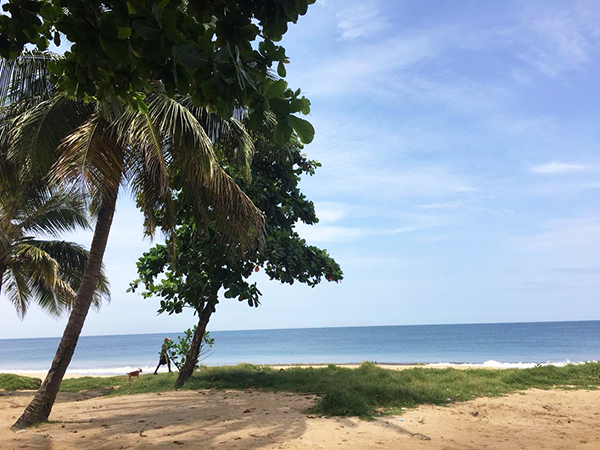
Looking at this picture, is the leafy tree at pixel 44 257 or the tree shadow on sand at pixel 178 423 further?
the leafy tree at pixel 44 257

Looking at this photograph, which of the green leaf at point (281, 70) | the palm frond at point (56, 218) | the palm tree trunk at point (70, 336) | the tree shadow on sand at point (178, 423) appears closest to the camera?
the green leaf at point (281, 70)

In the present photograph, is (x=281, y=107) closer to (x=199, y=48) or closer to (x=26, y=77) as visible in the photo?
(x=199, y=48)

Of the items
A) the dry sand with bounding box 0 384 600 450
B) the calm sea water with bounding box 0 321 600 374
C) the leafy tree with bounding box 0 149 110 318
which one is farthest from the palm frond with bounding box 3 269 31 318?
the calm sea water with bounding box 0 321 600 374

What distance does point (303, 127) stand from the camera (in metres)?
1.97

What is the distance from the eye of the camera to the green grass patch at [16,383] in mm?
14523

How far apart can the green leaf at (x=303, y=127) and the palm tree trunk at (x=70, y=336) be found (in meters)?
6.61

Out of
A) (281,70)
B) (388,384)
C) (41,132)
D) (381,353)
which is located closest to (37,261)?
(41,132)

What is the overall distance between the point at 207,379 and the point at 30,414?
5.40m

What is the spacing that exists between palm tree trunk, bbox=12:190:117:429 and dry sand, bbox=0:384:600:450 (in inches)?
11.3

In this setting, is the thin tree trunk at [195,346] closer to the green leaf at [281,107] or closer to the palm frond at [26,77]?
the palm frond at [26,77]

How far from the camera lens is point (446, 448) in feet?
18.9

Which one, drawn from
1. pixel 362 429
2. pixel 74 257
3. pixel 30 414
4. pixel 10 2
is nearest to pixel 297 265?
pixel 362 429

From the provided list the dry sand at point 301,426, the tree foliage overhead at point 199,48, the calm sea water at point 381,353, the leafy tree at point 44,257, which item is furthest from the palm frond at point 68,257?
the calm sea water at point 381,353

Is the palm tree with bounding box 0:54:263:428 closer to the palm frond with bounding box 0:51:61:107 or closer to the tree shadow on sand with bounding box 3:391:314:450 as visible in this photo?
the palm frond with bounding box 0:51:61:107
